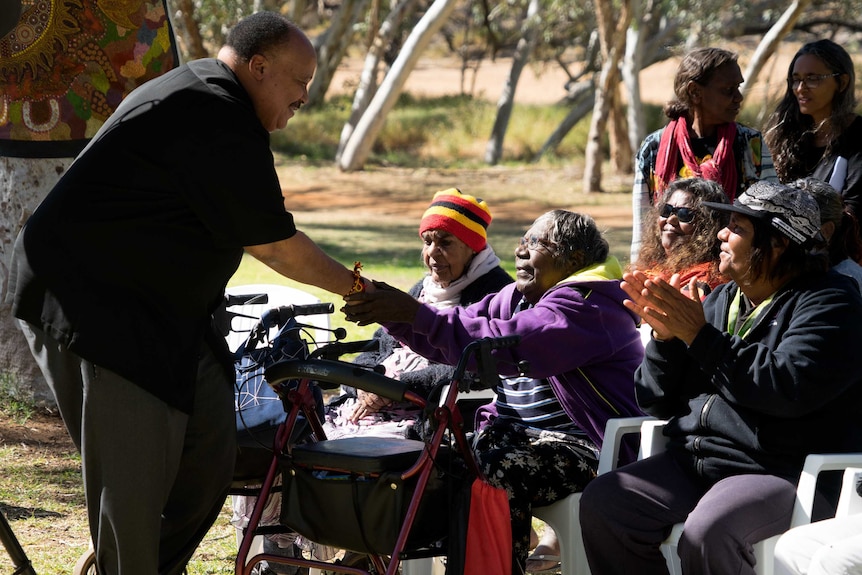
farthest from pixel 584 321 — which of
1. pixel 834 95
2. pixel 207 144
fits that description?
pixel 834 95

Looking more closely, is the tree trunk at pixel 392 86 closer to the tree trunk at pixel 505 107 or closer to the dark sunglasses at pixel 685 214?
the tree trunk at pixel 505 107

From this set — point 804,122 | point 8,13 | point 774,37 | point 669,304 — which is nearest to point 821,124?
point 804,122

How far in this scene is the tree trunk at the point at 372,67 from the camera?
2428 cm

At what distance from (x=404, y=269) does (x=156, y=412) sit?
9.55 m

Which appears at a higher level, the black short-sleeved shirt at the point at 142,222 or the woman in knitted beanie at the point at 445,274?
the black short-sleeved shirt at the point at 142,222

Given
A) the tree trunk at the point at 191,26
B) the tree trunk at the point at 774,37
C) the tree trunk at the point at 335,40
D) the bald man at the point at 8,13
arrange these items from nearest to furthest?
the bald man at the point at 8,13 < the tree trunk at the point at 191,26 < the tree trunk at the point at 774,37 < the tree trunk at the point at 335,40

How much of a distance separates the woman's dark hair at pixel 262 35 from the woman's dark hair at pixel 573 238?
1207mm

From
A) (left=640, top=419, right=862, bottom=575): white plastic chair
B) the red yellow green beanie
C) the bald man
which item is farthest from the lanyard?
the bald man

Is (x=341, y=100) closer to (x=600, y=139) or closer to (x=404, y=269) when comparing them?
(x=600, y=139)

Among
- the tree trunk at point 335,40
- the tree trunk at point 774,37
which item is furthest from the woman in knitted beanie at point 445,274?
the tree trunk at point 335,40

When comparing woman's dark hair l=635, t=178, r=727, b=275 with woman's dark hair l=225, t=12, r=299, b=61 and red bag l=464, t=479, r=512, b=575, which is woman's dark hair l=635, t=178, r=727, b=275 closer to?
red bag l=464, t=479, r=512, b=575

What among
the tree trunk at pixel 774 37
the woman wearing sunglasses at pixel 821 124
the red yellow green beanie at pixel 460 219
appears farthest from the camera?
the tree trunk at pixel 774 37

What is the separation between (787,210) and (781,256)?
0.49 feet

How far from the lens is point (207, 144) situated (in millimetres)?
3225
